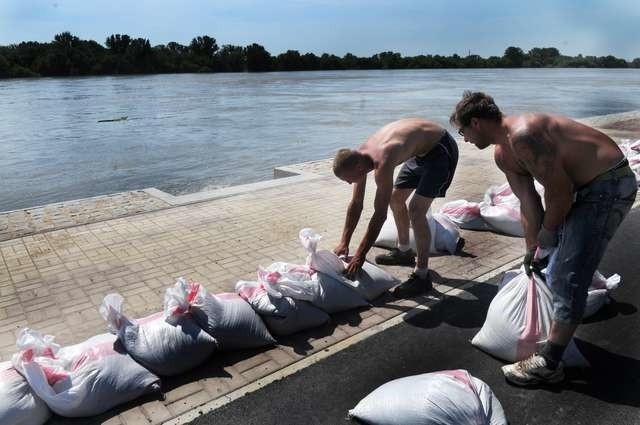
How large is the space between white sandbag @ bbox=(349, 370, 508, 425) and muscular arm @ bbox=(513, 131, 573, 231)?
3.63ft

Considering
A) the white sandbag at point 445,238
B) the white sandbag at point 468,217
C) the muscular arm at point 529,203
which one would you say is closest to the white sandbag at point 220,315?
the muscular arm at point 529,203

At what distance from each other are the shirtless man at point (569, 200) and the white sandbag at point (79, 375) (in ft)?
7.75

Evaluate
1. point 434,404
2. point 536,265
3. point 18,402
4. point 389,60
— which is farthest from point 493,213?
point 389,60

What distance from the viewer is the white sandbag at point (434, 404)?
2.56 metres

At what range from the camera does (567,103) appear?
24.9m

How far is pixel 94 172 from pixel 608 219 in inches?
419

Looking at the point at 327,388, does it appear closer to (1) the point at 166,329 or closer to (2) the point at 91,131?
(1) the point at 166,329

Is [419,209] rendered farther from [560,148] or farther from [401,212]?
[560,148]

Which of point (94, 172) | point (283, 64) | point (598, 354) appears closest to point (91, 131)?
point (94, 172)

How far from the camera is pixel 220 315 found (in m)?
3.37

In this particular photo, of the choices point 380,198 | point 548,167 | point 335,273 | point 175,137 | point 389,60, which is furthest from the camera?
point 389,60

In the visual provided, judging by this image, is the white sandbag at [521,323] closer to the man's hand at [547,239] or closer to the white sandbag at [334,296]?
the man's hand at [547,239]

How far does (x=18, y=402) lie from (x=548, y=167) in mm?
3113

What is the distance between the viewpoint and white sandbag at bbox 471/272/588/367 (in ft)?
10.6
